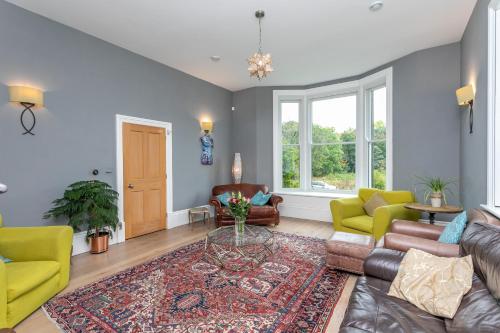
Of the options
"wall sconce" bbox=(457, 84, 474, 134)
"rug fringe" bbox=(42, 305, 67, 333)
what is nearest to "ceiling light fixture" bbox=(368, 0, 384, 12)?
"wall sconce" bbox=(457, 84, 474, 134)

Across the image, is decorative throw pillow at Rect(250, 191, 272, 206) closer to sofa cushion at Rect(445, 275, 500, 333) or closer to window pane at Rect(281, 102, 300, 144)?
window pane at Rect(281, 102, 300, 144)

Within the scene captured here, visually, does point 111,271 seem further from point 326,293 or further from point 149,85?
point 149,85

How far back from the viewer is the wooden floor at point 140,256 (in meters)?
2.01

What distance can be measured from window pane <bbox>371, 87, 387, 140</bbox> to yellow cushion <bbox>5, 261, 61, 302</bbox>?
5237mm

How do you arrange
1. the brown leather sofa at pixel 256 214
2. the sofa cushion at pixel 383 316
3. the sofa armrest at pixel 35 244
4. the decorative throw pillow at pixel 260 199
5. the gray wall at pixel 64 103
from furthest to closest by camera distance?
the decorative throw pillow at pixel 260 199 → the brown leather sofa at pixel 256 214 → the gray wall at pixel 64 103 → the sofa armrest at pixel 35 244 → the sofa cushion at pixel 383 316

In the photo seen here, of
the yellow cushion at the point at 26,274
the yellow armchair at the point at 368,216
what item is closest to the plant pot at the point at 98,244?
the yellow cushion at the point at 26,274

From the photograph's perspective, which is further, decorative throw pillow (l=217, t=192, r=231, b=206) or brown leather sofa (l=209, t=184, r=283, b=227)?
decorative throw pillow (l=217, t=192, r=231, b=206)

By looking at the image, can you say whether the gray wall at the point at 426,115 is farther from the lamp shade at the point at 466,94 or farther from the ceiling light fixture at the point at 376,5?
the ceiling light fixture at the point at 376,5

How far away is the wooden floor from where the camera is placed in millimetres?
2008

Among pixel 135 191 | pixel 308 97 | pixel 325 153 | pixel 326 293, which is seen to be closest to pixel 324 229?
pixel 325 153

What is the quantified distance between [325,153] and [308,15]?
10.5ft

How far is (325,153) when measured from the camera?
5.64m

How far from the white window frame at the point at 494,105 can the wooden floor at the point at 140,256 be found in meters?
1.57

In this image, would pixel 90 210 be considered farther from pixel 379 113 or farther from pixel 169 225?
pixel 379 113
